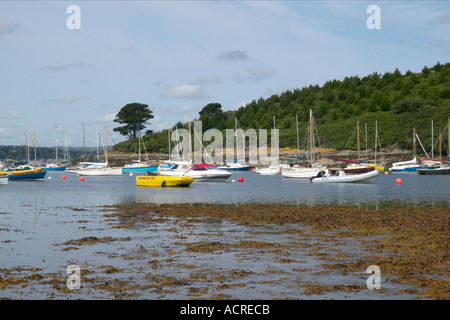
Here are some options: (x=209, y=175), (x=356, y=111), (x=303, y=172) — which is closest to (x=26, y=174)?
(x=209, y=175)

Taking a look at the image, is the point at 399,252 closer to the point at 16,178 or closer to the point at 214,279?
the point at 214,279

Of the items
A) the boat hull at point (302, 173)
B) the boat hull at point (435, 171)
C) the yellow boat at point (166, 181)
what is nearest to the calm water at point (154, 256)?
the yellow boat at point (166, 181)

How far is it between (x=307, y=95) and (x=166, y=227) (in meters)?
165

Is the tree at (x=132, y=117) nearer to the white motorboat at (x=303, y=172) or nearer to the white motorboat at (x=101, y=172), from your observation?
the white motorboat at (x=101, y=172)

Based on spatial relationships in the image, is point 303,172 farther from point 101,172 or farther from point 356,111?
point 356,111

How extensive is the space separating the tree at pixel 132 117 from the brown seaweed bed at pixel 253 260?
528 ft

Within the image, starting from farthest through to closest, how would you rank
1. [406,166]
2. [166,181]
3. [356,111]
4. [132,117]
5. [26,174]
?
1. [132,117]
2. [356,111]
3. [406,166]
4. [26,174]
5. [166,181]

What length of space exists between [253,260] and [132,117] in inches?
6839

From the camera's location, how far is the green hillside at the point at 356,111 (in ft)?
459

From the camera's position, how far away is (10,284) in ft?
46.1

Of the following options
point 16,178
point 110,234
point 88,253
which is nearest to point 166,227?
point 110,234

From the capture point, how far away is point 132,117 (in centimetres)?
18688

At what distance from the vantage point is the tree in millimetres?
187250

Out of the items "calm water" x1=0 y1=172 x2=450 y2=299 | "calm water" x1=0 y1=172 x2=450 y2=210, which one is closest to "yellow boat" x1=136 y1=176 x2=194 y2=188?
"calm water" x1=0 y1=172 x2=450 y2=210
